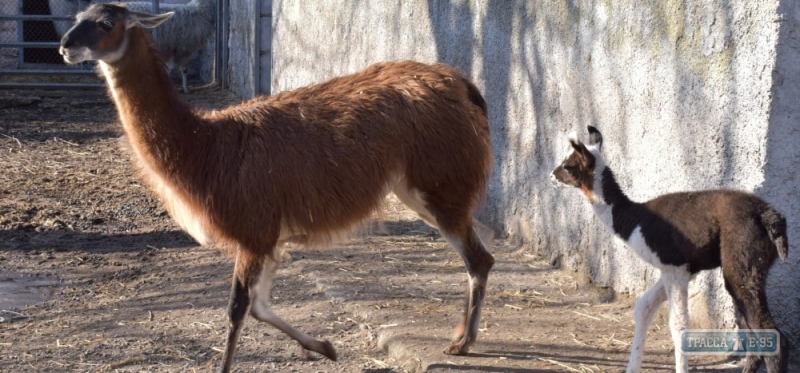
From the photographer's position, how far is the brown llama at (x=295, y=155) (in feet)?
15.2

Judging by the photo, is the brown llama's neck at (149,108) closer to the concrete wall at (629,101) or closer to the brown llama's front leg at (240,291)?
the brown llama's front leg at (240,291)

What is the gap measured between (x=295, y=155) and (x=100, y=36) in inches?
41.8

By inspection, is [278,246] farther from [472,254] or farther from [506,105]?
[506,105]

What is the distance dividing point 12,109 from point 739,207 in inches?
440

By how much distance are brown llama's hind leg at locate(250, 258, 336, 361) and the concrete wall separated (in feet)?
5.94

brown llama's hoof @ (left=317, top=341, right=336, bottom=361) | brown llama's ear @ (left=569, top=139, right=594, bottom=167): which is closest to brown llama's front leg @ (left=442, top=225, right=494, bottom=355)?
brown llama's hoof @ (left=317, top=341, right=336, bottom=361)

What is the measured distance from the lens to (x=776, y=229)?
385cm

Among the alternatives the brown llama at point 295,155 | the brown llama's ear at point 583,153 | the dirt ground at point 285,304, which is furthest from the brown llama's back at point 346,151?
the brown llama's ear at point 583,153

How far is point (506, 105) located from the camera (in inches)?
274

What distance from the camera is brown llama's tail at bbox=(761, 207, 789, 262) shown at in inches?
150

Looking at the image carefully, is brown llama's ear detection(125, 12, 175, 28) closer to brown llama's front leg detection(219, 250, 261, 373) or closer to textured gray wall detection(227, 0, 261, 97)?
brown llama's front leg detection(219, 250, 261, 373)

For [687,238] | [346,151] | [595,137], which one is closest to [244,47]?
[346,151]

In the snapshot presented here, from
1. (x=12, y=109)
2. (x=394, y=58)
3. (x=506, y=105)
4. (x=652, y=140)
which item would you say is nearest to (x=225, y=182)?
(x=652, y=140)

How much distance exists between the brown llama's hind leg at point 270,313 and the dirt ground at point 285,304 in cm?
11
